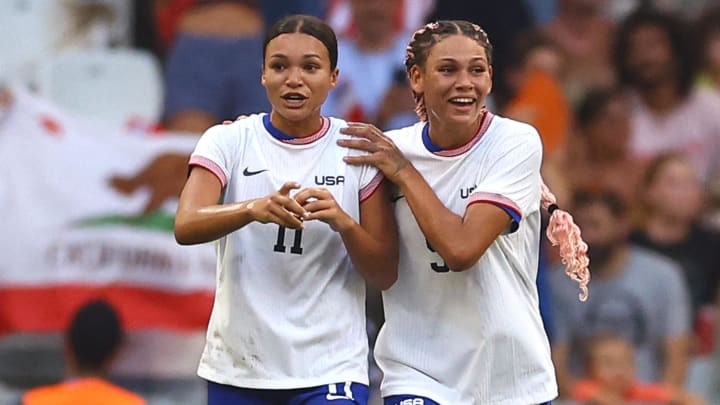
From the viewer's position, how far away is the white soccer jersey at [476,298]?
22.7 ft

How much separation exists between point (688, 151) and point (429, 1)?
2.06 m

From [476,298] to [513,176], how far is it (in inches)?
18.5

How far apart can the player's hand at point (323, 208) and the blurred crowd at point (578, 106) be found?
4.38 metres

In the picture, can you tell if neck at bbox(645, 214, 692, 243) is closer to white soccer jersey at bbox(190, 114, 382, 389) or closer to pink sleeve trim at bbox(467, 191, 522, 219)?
pink sleeve trim at bbox(467, 191, 522, 219)

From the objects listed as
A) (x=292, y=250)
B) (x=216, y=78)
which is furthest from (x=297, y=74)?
(x=216, y=78)

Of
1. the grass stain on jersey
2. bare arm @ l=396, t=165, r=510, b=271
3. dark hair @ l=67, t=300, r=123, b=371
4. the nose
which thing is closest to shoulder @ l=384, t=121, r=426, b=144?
bare arm @ l=396, t=165, r=510, b=271

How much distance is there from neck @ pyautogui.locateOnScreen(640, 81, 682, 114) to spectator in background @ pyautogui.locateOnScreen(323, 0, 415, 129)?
1900mm

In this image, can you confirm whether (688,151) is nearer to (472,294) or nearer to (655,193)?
(655,193)

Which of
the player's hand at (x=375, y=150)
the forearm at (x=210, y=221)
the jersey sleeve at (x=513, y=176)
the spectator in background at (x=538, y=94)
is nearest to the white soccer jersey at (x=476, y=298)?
the jersey sleeve at (x=513, y=176)

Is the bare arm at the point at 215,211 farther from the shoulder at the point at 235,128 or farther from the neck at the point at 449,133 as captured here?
the neck at the point at 449,133

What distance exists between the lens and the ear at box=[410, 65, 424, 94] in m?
6.99

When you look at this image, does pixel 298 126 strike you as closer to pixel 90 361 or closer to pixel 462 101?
pixel 462 101

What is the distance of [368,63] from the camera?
11.8 metres

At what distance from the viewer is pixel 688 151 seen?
12656mm
